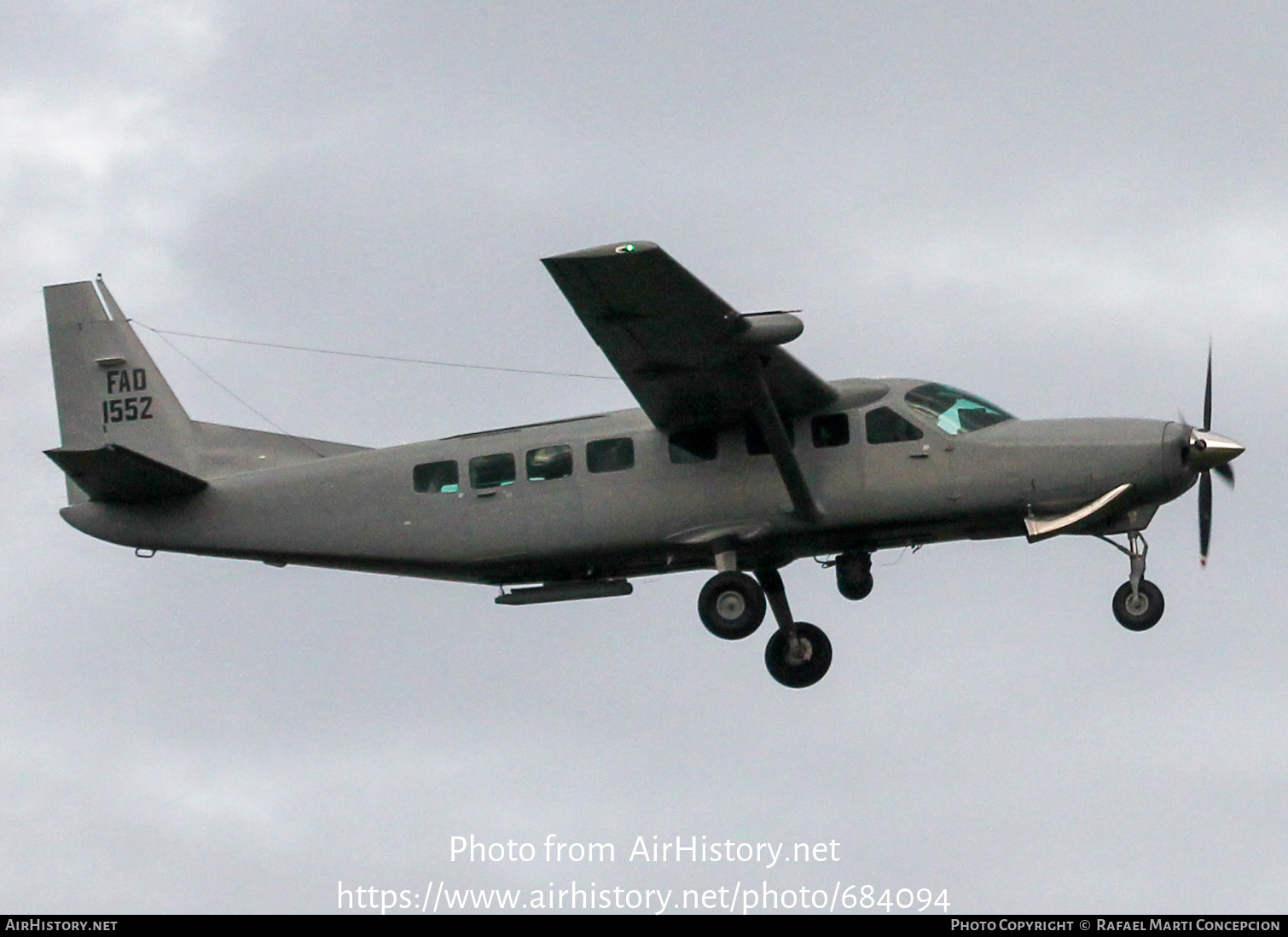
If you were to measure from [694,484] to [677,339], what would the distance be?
2.33 meters

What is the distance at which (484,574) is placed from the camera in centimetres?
2634

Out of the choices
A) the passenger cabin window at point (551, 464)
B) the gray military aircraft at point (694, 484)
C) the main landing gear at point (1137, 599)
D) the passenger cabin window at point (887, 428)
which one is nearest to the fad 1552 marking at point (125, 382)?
the gray military aircraft at point (694, 484)

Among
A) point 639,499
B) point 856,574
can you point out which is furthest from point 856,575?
point 639,499

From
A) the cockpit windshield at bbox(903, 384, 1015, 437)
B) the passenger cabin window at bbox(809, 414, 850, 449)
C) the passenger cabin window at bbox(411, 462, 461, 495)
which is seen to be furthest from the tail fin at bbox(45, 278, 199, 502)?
the cockpit windshield at bbox(903, 384, 1015, 437)

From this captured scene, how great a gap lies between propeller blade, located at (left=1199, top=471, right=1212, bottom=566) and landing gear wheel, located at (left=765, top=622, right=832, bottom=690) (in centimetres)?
500

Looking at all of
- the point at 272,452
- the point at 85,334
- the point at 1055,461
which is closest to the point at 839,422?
the point at 1055,461

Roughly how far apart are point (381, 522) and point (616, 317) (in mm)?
4922

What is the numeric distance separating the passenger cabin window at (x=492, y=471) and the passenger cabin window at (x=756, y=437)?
9.77 ft

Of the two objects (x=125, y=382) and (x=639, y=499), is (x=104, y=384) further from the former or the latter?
(x=639, y=499)

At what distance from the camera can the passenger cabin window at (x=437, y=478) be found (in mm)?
26203

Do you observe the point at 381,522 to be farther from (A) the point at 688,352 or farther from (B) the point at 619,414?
(A) the point at 688,352

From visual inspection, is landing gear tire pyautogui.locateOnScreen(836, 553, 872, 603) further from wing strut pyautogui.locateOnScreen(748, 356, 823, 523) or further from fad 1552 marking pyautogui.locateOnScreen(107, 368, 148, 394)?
fad 1552 marking pyautogui.locateOnScreen(107, 368, 148, 394)

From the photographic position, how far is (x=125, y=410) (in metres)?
28.9

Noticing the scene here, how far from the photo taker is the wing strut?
24.2 meters
